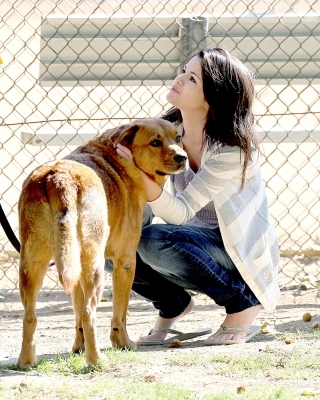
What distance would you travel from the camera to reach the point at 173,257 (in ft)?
15.3

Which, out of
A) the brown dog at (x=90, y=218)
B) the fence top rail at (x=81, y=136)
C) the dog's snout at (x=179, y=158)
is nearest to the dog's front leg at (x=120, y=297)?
the brown dog at (x=90, y=218)

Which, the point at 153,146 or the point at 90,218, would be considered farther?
the point at 153,146

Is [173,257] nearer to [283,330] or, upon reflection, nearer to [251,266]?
[251,266]

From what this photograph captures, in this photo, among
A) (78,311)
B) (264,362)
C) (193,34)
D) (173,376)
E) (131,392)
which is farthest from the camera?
(193,34)

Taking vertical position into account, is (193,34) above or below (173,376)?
above

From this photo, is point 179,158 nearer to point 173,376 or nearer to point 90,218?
point 90,218

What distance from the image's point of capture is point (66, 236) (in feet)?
12.2

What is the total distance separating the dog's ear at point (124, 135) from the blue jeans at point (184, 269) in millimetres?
539

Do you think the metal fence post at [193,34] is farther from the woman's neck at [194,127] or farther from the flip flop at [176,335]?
the flip flop at [176,335]

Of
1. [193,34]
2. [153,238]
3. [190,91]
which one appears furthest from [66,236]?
[193,34]

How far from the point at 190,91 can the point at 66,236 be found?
135 centimetres

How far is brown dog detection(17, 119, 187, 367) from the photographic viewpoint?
3803mm

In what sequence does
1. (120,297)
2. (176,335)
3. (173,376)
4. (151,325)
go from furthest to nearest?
1. (151,325)
2. (176,335)
3. (120,297)
4. (173,376)

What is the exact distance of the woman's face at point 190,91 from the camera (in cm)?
470
